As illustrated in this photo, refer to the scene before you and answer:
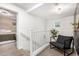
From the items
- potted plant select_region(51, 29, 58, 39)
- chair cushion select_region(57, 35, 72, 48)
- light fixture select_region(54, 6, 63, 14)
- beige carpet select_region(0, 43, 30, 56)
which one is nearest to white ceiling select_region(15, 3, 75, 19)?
light fixture select_region(54, 6, 63, 14)

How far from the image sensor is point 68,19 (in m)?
1.46

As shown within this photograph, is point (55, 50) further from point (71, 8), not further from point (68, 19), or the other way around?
point (71, 8)

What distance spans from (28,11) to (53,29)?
0.49 meters

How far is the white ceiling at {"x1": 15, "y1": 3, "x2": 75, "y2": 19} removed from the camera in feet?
4.76

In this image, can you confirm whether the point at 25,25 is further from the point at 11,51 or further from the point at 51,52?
the point at 51,52

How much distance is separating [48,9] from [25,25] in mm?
445

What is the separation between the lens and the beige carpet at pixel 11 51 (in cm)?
145

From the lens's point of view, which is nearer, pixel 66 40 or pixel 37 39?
pixel 66 40

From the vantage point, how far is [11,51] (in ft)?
4.91

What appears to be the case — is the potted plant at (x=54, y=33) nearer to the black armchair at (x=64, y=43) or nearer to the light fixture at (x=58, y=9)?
the black armchair at (x=64, y=43)

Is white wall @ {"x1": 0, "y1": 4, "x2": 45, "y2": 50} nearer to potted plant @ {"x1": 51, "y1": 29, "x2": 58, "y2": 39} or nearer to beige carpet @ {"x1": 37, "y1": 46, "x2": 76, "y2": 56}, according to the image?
potted plant @ {"x1": 51, "y1": 29, "x2": 58, "y2": 39}

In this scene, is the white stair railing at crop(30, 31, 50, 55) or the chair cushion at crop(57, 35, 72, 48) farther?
the white stair railing at crop(30, 31, 50, 55)

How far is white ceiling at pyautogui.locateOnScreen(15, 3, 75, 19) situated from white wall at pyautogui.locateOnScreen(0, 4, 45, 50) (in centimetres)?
8

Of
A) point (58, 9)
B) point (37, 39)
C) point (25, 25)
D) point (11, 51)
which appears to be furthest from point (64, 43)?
point (11, 51)
